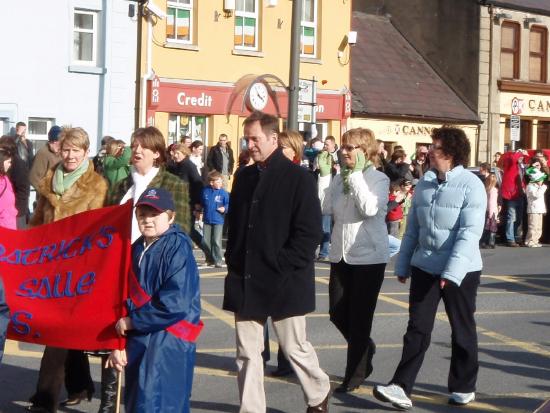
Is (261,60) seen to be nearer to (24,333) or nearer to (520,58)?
(520,58)

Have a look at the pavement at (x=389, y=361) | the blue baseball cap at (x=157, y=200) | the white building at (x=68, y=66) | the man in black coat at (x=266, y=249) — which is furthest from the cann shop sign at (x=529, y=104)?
the blue baseball cap at (x=157, y=200)

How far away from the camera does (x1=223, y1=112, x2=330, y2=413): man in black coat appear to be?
7.66m

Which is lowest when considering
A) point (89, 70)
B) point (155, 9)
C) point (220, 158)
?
point (220, 158)

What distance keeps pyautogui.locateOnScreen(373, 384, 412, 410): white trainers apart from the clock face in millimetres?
22085

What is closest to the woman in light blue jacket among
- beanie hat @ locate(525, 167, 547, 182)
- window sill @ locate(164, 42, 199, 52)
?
beanie hat @ locate(525, 167, 547, 182)

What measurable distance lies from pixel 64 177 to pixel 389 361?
3.65 metres

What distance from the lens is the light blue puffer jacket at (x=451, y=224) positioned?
8469 mm

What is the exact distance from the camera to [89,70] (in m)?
29.1

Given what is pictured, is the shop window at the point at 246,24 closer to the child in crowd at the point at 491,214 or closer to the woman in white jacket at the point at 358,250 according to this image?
the child in crowd at the point at 491,214

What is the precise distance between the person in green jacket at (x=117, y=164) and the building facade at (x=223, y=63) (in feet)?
57.5

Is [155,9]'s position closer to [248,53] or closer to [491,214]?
[248,53]

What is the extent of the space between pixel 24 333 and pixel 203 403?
1.81m

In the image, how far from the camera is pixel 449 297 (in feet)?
28.4

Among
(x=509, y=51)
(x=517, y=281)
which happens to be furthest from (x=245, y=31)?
(x=517, y=281)
